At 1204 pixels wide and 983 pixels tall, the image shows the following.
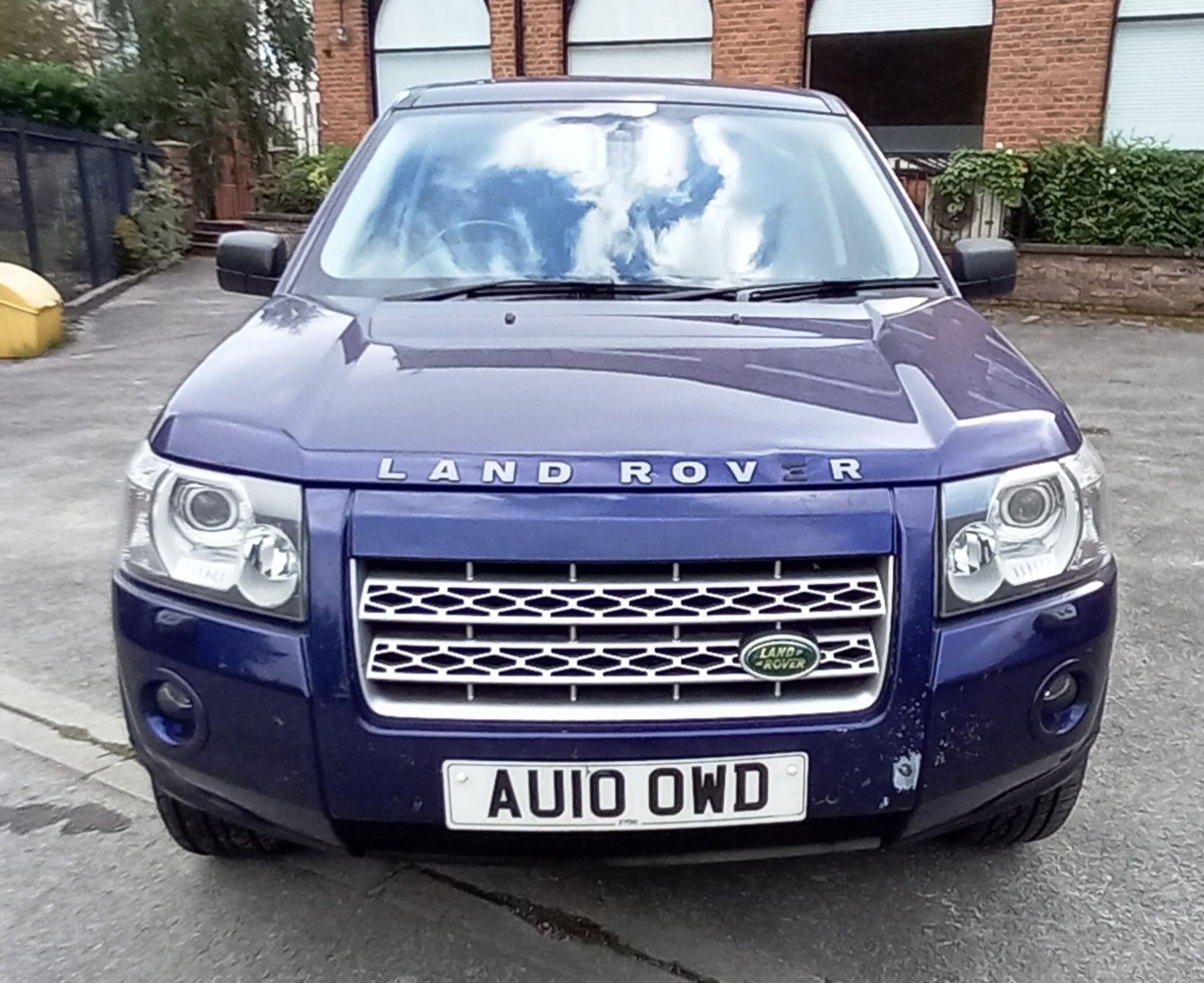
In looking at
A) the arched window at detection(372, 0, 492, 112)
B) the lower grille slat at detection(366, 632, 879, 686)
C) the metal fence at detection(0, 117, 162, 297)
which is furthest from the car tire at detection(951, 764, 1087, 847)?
the arched window at detection(372, 0, 492, 112)

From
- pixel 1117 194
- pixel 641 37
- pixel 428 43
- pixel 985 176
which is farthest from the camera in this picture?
pixel 428 43

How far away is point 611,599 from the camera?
6.01ft

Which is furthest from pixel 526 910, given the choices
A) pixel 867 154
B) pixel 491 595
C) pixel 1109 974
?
pixel 867 154

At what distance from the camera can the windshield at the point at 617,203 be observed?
291 centimetres

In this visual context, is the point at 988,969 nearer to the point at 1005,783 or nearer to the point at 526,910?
the point at 1005,783

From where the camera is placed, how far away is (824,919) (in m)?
2.38

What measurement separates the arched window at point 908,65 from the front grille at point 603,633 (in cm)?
1305

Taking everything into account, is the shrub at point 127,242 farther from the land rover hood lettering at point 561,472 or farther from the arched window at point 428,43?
the land rover hood lettering at point 561,472

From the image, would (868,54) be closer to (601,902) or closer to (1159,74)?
(1159,74)

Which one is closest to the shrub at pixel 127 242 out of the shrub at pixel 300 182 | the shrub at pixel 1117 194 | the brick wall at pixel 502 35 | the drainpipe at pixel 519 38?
the shrub at pixel 300 182

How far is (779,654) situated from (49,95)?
63.6 feet

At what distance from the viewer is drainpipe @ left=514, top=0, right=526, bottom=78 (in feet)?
50.3

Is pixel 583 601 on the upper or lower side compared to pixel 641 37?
lower

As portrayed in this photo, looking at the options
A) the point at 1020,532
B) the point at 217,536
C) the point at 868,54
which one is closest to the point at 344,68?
the point at 868,54
